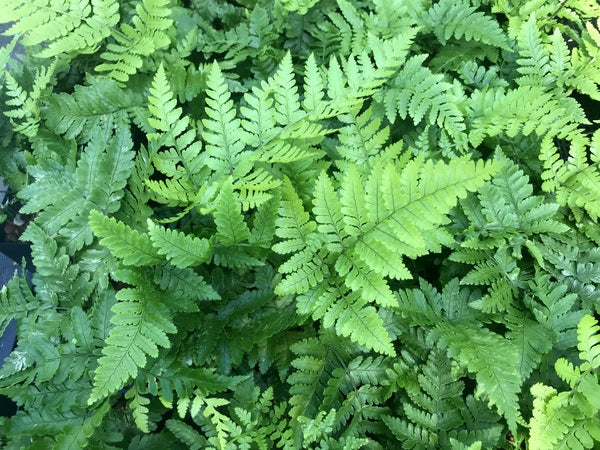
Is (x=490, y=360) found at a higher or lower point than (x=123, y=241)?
lower

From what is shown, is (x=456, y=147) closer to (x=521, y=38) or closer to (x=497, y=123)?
(x=497, y=123)

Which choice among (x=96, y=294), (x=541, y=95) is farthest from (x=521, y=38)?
(x=96, y=294)

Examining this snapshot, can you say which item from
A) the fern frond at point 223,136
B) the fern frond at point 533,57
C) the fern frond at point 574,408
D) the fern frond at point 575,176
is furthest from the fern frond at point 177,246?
the fern frond at point 533,57

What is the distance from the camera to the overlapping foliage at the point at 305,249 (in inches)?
65.2

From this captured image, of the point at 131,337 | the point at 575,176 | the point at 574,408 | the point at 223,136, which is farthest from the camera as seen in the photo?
the point at 575,176

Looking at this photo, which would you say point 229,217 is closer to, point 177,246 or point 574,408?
point 177,246

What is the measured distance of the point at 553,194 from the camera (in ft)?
7.16

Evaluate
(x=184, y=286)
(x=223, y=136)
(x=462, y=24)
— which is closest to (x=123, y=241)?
(x=184, y=286)

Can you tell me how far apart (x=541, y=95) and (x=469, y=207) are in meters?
0.61

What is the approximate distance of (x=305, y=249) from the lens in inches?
68.1

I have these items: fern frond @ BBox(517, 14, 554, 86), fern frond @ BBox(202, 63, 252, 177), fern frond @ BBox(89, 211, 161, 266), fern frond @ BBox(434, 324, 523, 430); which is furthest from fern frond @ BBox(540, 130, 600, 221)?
fern frond @ BBox(89, 211, 161, 266)

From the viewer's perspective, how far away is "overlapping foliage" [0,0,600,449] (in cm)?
166

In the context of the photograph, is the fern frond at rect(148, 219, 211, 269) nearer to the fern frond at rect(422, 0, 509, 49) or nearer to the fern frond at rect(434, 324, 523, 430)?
the fern frond at rect(434, 324, 523, 430)

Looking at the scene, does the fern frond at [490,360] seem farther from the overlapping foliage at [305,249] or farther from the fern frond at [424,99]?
the fern frond at [424,99]
